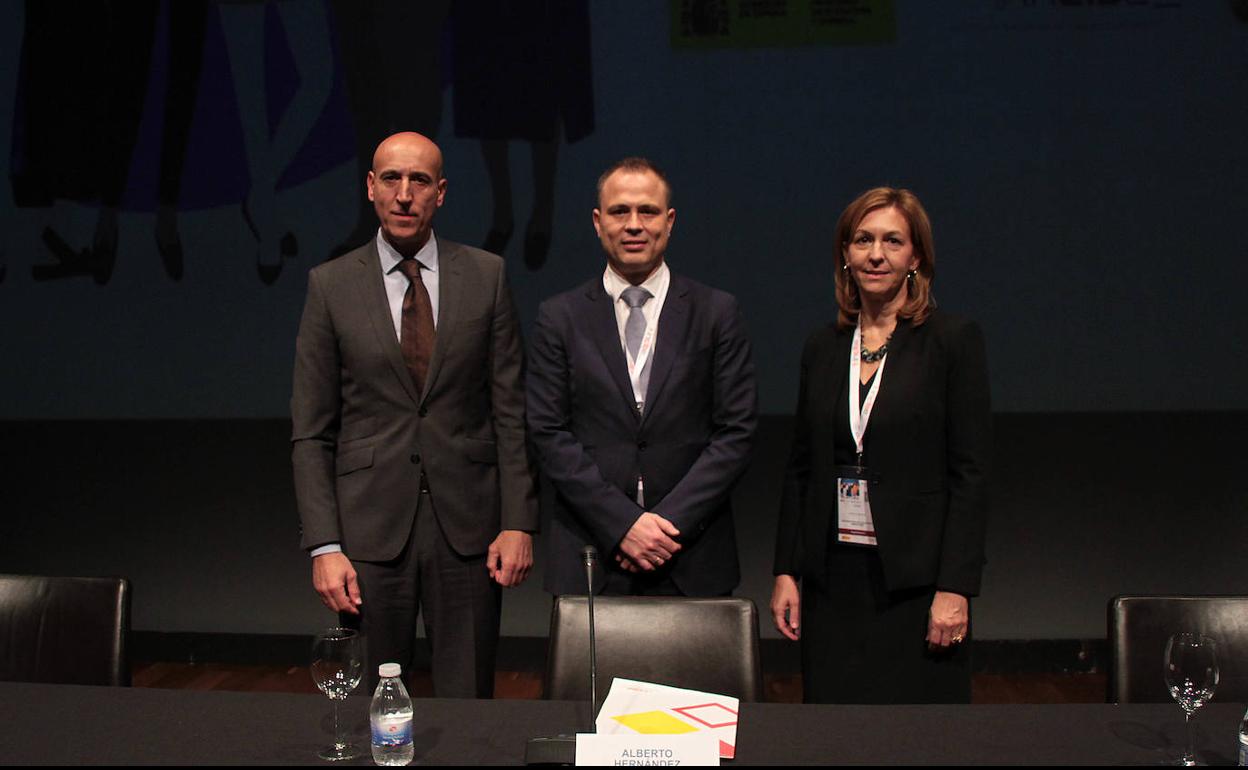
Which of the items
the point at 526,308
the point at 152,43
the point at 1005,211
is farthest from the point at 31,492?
the point at 1005,211

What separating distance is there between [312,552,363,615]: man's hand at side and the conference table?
75 centimetres

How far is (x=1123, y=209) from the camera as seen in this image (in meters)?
3.83

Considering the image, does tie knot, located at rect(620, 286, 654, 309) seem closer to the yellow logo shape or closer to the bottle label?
the yellow logo shape

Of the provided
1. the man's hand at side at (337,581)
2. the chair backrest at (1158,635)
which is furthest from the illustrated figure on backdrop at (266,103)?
the chair backrest at (1158,635)

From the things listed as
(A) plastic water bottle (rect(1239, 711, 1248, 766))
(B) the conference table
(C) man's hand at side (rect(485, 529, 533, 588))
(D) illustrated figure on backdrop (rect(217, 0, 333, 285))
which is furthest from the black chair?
(D) illustrated figure on backdrop (rect(217, 0, 333, 285))

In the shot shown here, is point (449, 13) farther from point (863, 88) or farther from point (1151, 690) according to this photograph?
point (1151, 690)

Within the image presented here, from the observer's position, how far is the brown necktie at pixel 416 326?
2525 mm

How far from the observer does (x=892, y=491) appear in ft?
7.36

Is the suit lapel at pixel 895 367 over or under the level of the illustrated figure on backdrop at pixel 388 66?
under

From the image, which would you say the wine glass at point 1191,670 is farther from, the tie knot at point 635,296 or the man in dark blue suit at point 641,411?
the tie knot at point 635,296

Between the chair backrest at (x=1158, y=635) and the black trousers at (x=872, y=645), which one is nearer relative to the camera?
the chair backrest at (x=1158, y=635)

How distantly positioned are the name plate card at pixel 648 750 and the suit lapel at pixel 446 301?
1.19 m

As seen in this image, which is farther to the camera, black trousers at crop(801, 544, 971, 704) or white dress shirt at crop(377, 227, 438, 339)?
white dress shirt at crop(377, 227, 438, 339)

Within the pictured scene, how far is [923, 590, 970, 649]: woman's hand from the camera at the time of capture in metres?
2.20
